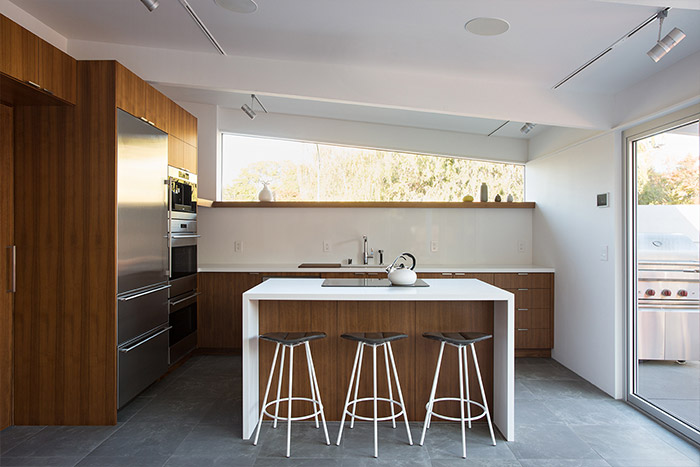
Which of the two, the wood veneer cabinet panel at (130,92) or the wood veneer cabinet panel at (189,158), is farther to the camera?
the wood veneer cabinet panel at (189,158)

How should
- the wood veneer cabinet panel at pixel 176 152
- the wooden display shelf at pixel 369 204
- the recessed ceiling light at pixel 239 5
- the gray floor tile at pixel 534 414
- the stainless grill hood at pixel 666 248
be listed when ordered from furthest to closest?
the wooden display shelf at pixel 369 204 → the wood veneer cabinet panel at pixel 176 152 → the gray floor tile at pixel 534 414 → the stainless grill hood at pixel 666 248 → the recessed ceiling light at pixel 239 5

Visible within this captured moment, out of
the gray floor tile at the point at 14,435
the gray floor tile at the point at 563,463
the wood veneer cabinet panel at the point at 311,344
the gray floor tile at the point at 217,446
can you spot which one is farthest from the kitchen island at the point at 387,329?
the gray floor tile at the point at 14,435

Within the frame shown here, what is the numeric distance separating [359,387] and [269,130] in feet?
11.1

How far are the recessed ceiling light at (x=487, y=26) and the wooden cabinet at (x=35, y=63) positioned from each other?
2574mm

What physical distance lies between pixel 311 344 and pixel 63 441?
1.65 metres

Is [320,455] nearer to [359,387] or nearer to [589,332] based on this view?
[359,387]

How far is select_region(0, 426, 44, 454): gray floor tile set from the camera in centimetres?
271

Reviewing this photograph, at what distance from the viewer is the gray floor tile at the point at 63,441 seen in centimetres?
263

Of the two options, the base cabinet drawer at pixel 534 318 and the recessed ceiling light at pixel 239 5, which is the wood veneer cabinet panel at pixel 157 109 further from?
the base cabinet drawer at pixel 534 318

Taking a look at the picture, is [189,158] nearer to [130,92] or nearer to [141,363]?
[130,92]

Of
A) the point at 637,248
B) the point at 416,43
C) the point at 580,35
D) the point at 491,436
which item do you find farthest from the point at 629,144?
the point at 491,436

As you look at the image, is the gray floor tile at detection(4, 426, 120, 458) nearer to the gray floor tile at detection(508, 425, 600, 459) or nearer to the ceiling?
the gray floor tile at detection(508, 425, 600, 459)

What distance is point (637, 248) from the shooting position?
3.50 meters

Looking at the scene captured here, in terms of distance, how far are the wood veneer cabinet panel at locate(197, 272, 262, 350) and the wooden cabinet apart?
2.26 metres
